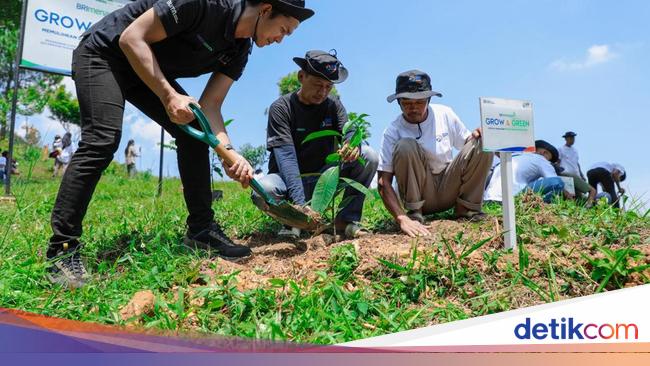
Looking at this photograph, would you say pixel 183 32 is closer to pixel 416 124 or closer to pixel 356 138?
pixel 356 138

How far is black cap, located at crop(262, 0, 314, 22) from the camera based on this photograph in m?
2.16

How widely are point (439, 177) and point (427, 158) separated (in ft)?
0.52

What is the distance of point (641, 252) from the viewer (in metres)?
1.95

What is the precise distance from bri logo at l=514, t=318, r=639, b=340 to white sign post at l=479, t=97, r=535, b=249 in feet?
2.11

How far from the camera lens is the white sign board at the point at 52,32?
19.2ft

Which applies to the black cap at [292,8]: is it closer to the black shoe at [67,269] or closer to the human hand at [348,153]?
the human hand at [348,153]

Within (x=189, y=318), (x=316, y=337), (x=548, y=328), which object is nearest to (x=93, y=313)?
(x=189, y=318)

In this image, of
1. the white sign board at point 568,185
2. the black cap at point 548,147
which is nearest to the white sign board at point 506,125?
the white sign board at point 568,185

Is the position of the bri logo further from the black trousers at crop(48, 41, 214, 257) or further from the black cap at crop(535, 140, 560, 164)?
the black cap at crop(535, 140, 560, 164)

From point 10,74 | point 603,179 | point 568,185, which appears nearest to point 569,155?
point 603,179

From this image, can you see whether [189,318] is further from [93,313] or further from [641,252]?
[641,252]

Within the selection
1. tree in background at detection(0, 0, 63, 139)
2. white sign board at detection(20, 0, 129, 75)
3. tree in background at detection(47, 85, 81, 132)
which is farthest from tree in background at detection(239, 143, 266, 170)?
tree in background at detection(47, 85, 81, 132)

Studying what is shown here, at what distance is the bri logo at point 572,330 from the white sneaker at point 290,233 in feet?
5.21

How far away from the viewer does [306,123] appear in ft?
10.3
